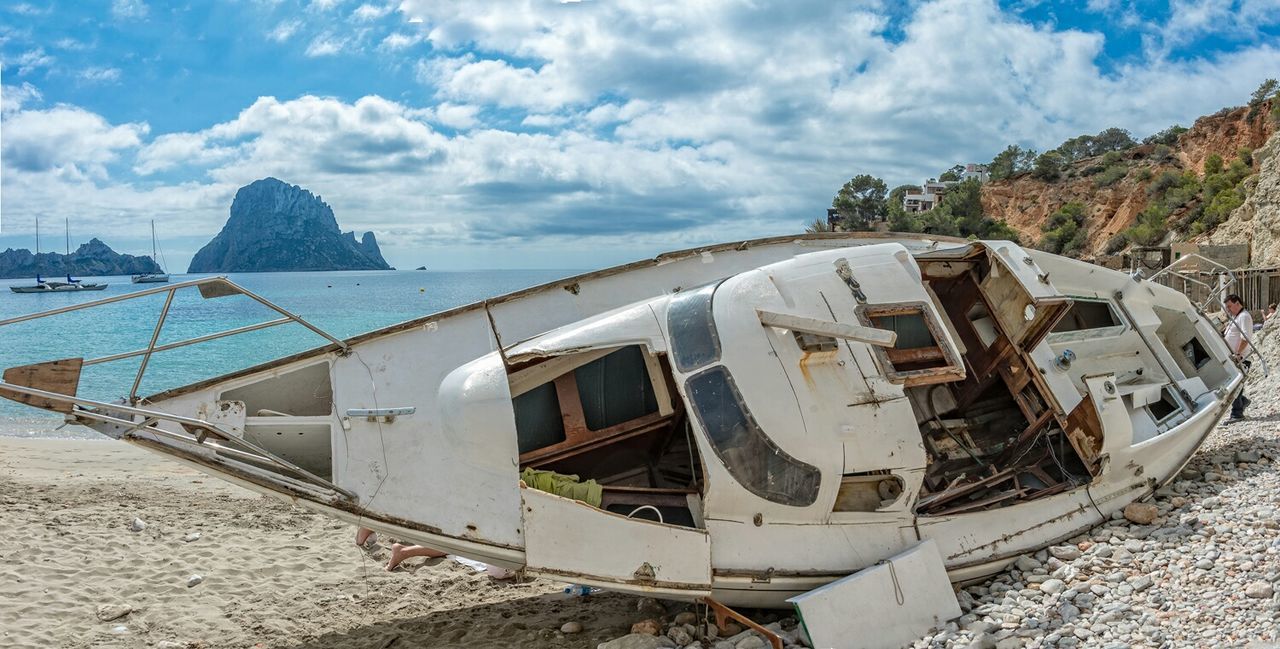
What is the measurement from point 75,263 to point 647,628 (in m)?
200

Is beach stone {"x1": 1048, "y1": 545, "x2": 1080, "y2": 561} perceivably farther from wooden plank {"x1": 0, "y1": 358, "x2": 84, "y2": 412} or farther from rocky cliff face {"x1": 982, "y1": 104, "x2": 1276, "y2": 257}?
rocky cliff face {"x1": 982, "y1": 104, "x2": 1276, "y2": 257}

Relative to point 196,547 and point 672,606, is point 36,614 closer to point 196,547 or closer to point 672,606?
point 196,547

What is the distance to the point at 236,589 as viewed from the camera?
28.3ft

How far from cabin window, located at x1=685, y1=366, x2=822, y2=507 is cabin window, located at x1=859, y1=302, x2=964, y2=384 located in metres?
1.22

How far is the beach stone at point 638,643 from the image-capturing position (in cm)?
654

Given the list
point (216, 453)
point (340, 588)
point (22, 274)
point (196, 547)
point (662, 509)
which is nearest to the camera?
point (216, 453)

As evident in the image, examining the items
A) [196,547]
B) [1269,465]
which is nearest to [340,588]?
[196,547]

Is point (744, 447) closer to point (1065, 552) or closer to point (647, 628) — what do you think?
point (647, 628)

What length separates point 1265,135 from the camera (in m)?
43.9

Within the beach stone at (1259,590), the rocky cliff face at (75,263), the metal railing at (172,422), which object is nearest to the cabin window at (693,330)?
the metal railing at (172,422)

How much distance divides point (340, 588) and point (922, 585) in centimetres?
572

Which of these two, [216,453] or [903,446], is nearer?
[216,453]

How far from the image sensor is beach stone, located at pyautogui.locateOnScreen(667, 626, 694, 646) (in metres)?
6.66

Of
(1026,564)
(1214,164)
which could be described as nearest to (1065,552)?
(1026,564)
